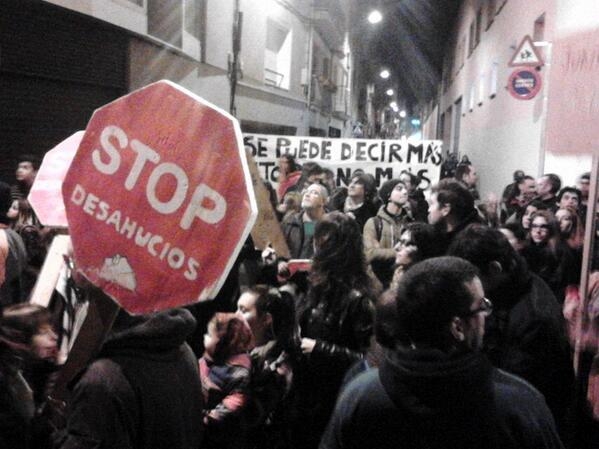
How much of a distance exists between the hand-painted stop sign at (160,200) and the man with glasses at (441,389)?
1.67 feet

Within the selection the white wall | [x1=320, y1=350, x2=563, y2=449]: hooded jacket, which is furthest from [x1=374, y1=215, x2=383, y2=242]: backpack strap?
[x1=320, y1=350, x2=563, y2=449]: hooded jacket

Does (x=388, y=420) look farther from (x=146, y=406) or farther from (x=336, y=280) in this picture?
(x=336, y=280)

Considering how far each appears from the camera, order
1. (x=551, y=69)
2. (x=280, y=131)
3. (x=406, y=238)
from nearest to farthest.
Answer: (x=406, y=238), (x=551, y=69), (x=280, y=131)

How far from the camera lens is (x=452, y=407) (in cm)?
195

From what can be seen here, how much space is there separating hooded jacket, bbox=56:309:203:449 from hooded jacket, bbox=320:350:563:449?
2.06 feet

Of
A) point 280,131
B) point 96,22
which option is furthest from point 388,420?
point 280,131

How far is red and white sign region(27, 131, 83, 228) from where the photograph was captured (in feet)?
8.59

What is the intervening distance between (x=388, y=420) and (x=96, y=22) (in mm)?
8264

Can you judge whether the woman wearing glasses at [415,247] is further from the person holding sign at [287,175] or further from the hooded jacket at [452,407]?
the person holding sign at [287,175]

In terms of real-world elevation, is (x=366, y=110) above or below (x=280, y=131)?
above

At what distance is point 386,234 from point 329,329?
272 cm

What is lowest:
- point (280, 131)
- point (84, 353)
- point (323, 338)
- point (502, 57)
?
point (323, 338)

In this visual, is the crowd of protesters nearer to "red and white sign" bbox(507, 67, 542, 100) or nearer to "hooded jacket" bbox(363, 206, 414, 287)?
"hooded jacket" bbox(363, 206, 414, 287)

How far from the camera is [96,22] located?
928 centimetres
